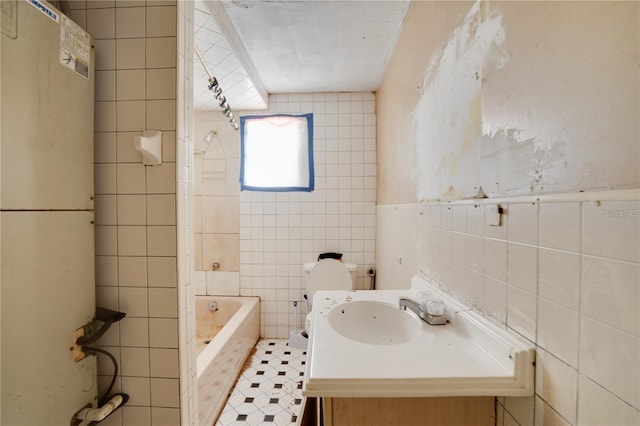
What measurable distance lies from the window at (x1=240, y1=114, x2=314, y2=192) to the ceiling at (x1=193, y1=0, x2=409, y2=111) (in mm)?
248

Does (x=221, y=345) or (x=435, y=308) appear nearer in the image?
(x=435, y=308)

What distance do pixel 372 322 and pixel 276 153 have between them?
1.81 m

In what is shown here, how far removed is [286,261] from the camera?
8.02 feet

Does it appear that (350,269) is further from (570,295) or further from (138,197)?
(570,295)

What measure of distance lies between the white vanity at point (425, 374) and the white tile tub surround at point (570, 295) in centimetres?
5

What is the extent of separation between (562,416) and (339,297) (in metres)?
0.76

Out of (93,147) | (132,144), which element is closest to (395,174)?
(132,144)

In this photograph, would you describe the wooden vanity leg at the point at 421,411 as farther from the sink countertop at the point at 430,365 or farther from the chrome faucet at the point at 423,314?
the chrome faucet at the point at 423,314

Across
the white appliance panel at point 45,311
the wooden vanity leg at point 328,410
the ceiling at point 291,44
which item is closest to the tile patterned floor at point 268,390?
the wooden vanity leg at point 328,410

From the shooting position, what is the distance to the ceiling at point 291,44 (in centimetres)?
140

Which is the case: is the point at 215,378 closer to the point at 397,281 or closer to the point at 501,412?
the point at 397,281

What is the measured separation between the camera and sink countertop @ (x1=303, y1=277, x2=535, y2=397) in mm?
636

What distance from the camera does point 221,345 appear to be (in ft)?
5.45

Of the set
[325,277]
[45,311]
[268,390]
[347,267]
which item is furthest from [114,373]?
[347,267]
